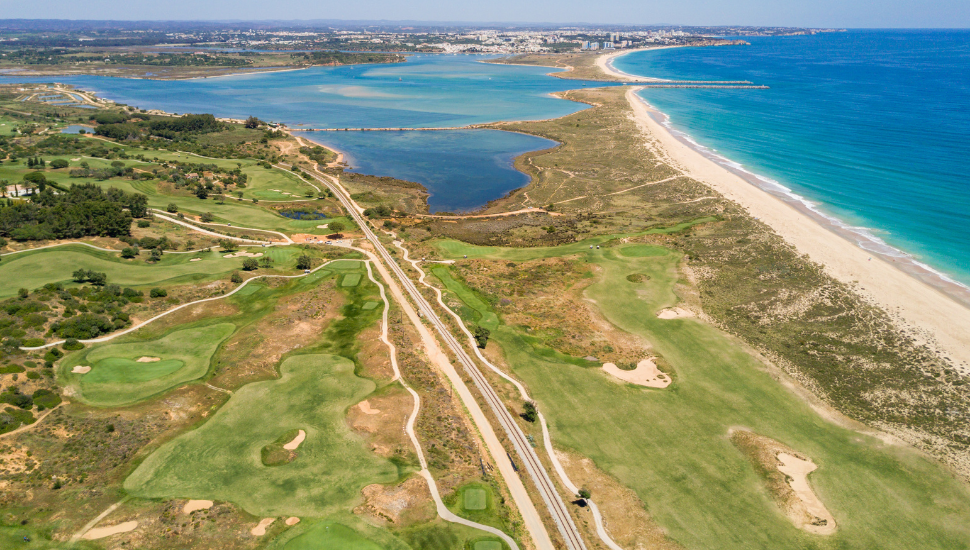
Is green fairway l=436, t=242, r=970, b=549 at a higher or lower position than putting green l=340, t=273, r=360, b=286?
lower

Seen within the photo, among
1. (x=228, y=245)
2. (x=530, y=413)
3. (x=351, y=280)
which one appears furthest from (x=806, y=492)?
(x=228, y=245)

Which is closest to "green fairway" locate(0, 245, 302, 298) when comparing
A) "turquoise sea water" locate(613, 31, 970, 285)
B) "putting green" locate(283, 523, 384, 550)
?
"putting green" locate(283, 523, 384, 550)

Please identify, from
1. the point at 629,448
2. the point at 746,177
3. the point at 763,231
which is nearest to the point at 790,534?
the point at 629,448

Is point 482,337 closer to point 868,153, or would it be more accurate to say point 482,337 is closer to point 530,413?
point 530,413

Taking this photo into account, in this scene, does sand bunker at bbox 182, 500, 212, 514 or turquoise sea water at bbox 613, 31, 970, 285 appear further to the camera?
turquoise sea water at bbox 613, 31, 970, 285

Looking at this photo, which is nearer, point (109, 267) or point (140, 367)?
point (140, 367)

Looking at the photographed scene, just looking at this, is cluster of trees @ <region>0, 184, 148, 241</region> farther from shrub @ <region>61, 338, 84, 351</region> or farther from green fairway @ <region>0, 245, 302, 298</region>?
shrub @ <region>61, 338, 84, 351</region>

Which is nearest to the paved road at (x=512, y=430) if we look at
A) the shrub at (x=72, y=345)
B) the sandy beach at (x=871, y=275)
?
the shrub at (x=72, y=345)
